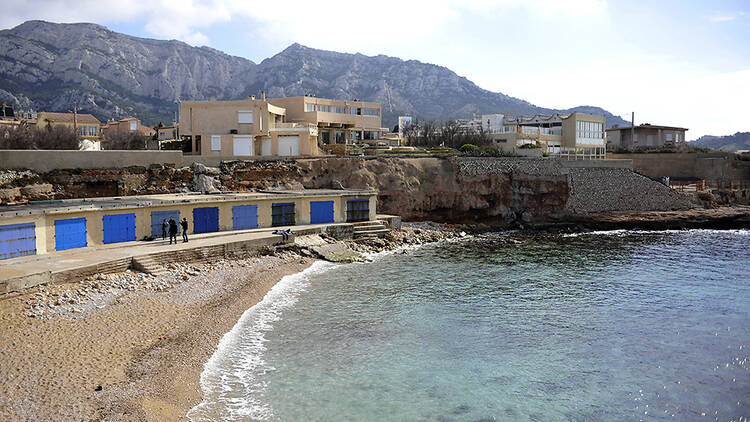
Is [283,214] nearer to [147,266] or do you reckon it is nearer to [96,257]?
[147,266]

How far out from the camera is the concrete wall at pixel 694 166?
68.2 metres

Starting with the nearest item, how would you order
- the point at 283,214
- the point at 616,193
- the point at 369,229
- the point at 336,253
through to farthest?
the point at 336,253
the point at 283,214
the point at 369,229
the point at 616,193

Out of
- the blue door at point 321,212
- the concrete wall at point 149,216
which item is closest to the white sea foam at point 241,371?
the concrete wall at point 149,216

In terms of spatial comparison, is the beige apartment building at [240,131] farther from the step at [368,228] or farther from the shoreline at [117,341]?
the shoreline at [117,341]

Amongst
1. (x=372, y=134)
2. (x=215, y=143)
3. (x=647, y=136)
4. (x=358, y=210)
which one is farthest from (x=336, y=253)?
(x=647, y=136)

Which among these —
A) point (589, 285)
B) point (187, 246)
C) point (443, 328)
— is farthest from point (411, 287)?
point (187, 246)

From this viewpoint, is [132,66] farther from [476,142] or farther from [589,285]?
[589,285]

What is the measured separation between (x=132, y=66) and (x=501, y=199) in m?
143

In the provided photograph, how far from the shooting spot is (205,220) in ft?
107

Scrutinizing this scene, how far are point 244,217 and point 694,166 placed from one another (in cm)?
6075

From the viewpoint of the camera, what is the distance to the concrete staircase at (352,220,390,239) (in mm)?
38156

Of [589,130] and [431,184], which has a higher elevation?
[589,130]

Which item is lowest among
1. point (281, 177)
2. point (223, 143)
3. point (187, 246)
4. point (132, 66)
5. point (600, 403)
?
point (600, 403)

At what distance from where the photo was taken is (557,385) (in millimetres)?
15734
